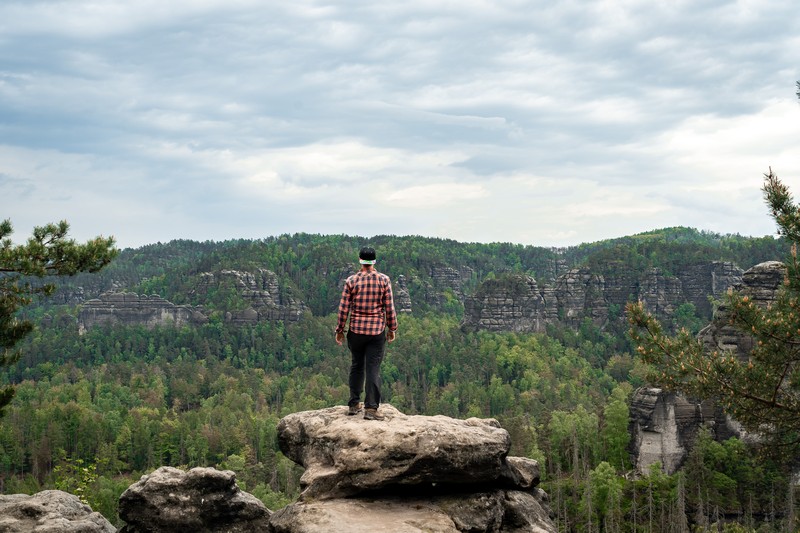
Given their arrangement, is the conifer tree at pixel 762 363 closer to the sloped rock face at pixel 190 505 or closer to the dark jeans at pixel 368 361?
the dark jeans at pixel 368 361

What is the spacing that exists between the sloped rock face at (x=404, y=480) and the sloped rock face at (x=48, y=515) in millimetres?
5557

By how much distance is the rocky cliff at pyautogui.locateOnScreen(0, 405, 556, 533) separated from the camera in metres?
14.3

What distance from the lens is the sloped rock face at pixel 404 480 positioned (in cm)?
1413

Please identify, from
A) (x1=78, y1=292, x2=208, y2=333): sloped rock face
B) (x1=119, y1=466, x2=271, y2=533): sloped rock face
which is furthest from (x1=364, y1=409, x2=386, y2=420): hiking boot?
(x1=78, y1=292, x2=208, y2=333): sloped rock face

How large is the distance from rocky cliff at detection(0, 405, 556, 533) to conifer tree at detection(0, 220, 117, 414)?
189 inches

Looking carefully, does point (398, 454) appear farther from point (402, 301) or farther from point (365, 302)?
point (402, 301)

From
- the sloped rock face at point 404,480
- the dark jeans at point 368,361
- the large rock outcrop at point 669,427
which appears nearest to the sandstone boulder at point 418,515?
the sloped rock face at point 404,480

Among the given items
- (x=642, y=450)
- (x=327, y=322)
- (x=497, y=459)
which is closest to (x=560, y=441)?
(x=642, y=450)

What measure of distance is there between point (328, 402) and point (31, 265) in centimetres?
9684

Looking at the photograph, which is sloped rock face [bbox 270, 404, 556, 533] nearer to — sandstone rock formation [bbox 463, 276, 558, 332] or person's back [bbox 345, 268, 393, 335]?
person's back [bbox 345, 268, 393, 335]

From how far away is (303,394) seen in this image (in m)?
121

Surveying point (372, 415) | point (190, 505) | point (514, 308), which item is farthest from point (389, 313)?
point (514, 308)

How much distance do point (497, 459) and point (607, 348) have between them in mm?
140263

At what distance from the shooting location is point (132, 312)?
19338cm
